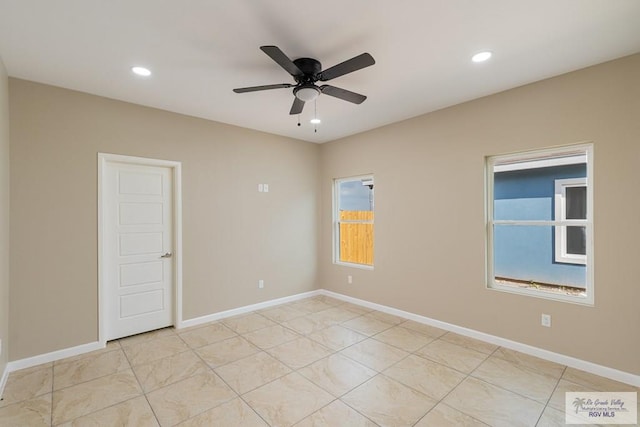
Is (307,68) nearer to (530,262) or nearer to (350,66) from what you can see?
(350,66)

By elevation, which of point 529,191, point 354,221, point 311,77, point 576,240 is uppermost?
point 311,77

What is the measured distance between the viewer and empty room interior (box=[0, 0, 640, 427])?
2152mm

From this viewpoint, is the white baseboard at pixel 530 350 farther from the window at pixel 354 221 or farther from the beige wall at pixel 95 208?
the beige wall at pixel 95 208

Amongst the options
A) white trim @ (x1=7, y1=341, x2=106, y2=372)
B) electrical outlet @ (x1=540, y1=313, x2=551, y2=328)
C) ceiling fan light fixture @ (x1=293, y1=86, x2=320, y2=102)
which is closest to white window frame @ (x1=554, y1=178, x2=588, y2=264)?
electrical outlet @ (x1=540, y1=313, x2=551, y2=328)

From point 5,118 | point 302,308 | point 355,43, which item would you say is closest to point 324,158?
point 302,308

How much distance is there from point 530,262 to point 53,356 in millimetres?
5135

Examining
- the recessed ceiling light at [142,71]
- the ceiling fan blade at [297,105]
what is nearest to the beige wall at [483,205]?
the ceiling fan blade at [297,105]

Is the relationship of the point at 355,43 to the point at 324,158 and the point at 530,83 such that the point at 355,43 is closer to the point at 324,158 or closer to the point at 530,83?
the point at 530,83

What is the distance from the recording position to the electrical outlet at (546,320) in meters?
2.91

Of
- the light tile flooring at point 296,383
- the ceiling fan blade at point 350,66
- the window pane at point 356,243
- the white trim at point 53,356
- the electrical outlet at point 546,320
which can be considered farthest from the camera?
the window pane at point 356,243

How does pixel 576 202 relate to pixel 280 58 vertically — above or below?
below

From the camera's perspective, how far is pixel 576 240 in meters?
2.89

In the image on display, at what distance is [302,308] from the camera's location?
461 centimetres

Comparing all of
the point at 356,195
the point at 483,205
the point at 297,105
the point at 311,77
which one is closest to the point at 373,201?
the point at 356,195
